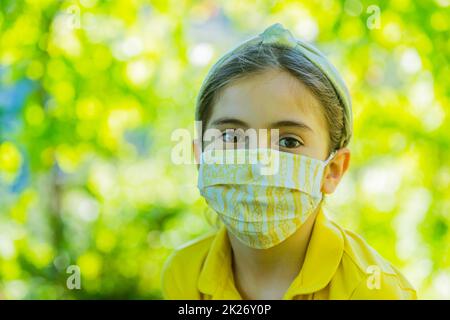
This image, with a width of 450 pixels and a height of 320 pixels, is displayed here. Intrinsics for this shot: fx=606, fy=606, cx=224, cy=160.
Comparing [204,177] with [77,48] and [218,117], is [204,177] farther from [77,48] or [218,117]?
[77,48]

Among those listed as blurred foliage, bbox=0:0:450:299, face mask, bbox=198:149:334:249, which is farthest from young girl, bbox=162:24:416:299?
blurred foliage, bbox=0:0:450:299

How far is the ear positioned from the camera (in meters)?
1.65

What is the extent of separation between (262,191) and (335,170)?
0.27 meters

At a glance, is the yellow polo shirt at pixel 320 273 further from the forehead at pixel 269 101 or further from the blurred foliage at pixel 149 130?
the blurred foliage at pixel 149 130

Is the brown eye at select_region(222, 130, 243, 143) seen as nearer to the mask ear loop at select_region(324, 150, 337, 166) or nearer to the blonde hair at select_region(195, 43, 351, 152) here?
the blonde hair at select_region(195, 43, 351, 152)

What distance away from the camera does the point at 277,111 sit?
152 cm

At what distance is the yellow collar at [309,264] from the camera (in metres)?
1.59

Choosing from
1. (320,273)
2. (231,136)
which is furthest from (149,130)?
(320,273)

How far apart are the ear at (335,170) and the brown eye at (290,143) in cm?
13

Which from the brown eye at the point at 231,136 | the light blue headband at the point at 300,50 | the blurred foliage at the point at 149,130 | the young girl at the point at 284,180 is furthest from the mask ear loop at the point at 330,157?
the blurred foliage at the point at 149,130

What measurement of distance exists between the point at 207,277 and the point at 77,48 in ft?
4.18

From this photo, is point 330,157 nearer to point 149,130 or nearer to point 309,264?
point 309,264

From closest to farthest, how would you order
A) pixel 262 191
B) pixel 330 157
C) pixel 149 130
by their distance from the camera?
pixel 262 191, pixel 330 157, pixel 149 130
